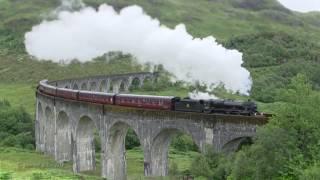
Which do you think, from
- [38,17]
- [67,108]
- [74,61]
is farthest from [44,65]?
[67,108]

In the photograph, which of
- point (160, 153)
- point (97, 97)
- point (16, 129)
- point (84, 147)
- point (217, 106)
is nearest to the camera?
point (217, 106)

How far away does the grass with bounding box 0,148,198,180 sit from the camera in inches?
1903

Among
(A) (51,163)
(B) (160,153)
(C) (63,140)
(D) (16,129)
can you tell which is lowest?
(A) (51,163)

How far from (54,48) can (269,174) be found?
352 feet

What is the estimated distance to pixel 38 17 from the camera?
597ft

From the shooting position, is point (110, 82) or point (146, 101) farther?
point (110, 82)

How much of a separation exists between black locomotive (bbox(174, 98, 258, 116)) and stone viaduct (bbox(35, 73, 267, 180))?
0.45 metres

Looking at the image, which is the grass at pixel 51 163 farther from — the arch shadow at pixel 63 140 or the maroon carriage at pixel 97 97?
the maroon carriage at pixel 97 97

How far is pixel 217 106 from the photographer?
37094 millimetres

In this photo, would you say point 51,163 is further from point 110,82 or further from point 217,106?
point 110,82

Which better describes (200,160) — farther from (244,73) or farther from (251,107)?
(244,73)

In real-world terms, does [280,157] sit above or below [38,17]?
below

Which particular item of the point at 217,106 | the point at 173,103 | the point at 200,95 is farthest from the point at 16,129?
the point at 217,106

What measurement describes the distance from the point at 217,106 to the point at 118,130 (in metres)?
15.4
